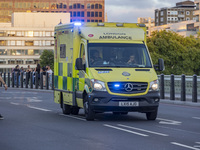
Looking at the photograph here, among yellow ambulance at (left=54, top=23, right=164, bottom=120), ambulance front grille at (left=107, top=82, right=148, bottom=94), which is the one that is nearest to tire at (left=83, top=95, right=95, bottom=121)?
yellow ambulance at (left=54, top=23, right=164, bottom=120)

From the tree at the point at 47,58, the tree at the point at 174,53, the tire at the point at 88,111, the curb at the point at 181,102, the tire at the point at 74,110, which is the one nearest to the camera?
the tire at the point at 88,111

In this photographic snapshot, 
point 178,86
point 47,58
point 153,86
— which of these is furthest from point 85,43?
point 47,58

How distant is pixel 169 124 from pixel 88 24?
377 cm

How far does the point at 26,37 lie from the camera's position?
180625 mm

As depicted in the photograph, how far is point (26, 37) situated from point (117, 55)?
547ft

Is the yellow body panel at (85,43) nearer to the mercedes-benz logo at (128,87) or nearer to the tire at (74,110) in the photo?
the mercedes-benz logo at (128,87)

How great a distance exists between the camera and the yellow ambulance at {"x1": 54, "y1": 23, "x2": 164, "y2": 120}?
14.8m

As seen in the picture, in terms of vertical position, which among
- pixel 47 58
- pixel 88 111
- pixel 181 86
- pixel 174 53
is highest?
pixel 47 58

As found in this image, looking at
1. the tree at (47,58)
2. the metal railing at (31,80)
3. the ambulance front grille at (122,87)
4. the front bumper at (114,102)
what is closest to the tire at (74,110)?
the front bumper at (114,102)

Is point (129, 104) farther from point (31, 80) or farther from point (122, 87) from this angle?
point (31, 80)

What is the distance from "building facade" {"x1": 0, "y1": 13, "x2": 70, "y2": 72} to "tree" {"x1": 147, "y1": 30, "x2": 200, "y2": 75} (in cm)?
7536

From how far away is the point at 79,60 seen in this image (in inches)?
607

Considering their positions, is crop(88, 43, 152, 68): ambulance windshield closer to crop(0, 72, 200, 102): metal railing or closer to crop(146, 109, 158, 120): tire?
crop(146, 109, 158, 120): tire

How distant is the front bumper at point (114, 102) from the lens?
14.7m
